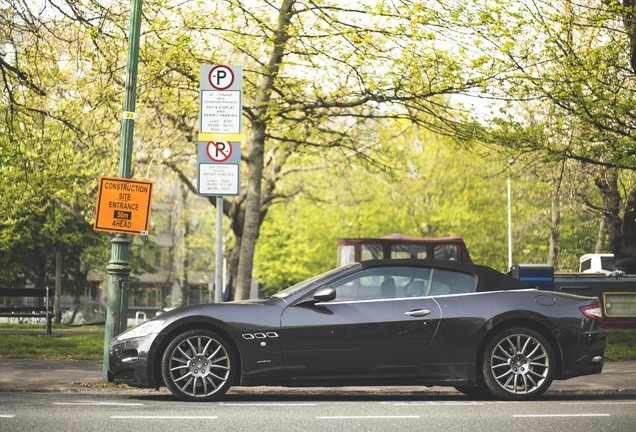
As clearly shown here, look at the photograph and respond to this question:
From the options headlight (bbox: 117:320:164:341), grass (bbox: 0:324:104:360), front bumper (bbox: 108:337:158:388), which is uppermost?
headlight (bbox: 117:320:164:341)

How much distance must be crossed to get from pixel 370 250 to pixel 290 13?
11.4 m

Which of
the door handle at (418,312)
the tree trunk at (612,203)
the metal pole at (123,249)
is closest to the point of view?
the door handle at (418,312)

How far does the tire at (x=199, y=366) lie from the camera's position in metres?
9.37

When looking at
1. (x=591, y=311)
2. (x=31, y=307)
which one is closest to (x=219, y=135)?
(x=591, y=311)

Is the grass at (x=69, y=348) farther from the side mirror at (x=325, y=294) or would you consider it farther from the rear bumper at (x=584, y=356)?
the side mirror at (x=325, y=294)

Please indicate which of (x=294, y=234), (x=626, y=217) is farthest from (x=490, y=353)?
(x=294, y=234)

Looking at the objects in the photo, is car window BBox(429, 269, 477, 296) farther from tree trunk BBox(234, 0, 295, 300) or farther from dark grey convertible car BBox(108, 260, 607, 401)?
tree trunk BBox(234, 0, 295, 300)

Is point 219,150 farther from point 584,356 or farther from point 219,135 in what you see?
point 584,356

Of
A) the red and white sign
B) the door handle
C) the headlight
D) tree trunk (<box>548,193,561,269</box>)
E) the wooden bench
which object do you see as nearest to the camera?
the headlight

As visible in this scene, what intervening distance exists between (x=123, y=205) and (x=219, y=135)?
53.2 inches

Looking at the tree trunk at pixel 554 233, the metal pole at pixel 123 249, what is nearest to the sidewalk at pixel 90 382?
the metal pole at pixel 123 249

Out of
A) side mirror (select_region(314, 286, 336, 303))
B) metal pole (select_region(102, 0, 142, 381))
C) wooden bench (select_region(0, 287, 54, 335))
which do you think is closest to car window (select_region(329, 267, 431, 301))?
side mirror (select_region(314, 286, 336, 303))

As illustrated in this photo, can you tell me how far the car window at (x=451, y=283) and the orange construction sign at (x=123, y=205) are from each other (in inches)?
137

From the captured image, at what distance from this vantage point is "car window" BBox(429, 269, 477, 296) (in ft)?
32.4
